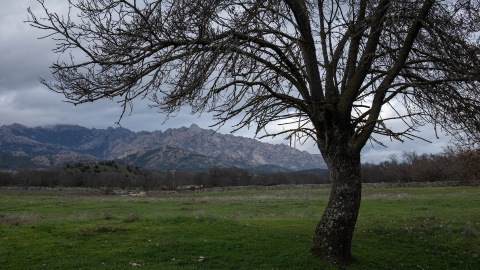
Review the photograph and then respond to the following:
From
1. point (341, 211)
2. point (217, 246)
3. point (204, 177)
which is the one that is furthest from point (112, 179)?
point (341, 211)

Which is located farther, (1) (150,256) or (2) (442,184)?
(2) (442,184)

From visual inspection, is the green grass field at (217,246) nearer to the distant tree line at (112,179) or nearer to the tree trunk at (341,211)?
the tree trunk at (341,211)

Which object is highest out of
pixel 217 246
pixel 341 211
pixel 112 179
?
pixel 341 211

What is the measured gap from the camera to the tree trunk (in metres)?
8.22

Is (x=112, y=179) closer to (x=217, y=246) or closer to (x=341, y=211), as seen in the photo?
(x=217, y=246)

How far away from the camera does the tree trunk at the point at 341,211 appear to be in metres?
8.22

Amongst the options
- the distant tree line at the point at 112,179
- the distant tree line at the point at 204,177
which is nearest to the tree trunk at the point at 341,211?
the distant tree line at the point at 204,177

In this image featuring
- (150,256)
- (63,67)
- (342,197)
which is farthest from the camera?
(150,256)

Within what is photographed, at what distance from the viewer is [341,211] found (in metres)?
8.21

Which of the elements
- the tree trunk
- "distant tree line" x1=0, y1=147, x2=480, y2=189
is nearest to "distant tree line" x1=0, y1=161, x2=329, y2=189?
"distant tree line" x1=0, y1=147, x2=480, y2=189

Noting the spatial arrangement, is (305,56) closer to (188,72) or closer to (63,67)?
(188,72)

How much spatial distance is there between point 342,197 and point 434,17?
5.63 meters

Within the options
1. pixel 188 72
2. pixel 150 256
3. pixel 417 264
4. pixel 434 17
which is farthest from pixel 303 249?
pixel 434 17

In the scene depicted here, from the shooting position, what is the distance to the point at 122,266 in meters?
8.41
